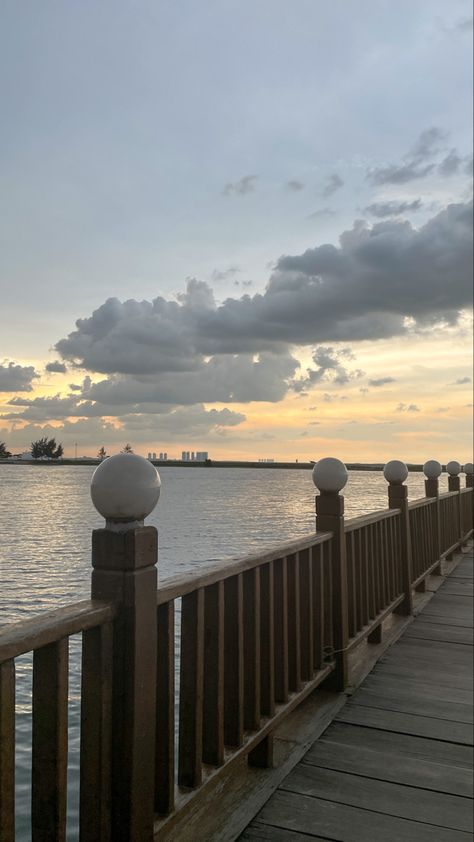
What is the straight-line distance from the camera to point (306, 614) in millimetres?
3113

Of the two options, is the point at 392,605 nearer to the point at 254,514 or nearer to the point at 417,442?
the point at 417,442

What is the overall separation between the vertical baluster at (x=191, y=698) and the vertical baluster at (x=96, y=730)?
430 millimetres

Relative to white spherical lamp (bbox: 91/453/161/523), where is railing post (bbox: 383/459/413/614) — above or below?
below

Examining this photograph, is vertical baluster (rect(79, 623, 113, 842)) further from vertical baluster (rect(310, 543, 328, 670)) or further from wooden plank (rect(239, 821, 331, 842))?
vertical baluster (rect(310, 543, 328, 670))

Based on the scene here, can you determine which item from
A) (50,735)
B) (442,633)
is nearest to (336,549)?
(442,633)

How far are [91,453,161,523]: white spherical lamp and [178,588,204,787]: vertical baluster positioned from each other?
0.50m

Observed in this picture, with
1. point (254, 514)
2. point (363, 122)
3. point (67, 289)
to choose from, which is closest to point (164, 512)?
point (254, 514)

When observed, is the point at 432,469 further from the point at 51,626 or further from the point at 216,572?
the point at 51,626

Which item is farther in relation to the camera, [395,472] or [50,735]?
[395,472]

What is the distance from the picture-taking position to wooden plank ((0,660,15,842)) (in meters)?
1.30

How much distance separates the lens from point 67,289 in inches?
589

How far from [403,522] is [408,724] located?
2.22m

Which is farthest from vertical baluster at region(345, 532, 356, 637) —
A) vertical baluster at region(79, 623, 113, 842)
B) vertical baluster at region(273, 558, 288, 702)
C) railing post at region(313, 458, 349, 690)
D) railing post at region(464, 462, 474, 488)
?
railing post at region(464, 462, 474, 488)

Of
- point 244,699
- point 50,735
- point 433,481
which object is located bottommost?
point 244,699
